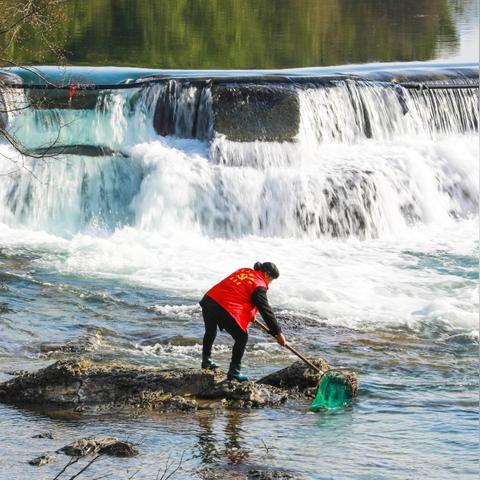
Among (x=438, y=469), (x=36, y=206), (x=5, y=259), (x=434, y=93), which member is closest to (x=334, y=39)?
(x=434, y=93)

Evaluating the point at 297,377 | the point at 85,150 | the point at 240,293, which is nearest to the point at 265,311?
the point at 240,293

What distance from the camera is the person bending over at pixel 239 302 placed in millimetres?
11703

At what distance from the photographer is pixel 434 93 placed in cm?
2477

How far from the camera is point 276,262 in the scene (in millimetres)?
19750

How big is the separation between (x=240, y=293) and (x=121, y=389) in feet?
4.62

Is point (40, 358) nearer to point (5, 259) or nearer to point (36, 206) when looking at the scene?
point (5, 259)

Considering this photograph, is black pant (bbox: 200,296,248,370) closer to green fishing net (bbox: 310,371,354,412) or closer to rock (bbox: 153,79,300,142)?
green fishing net (bbox: 310,371,354,412)

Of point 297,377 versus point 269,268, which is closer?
point 269,268

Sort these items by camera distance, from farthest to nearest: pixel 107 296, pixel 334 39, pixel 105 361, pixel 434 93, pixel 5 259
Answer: pixel 334 39
pixel 434 93
pixel 5 259
pixel 107 296
pixel 105 361

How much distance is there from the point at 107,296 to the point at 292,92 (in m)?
7.43

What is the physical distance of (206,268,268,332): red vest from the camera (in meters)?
11.8

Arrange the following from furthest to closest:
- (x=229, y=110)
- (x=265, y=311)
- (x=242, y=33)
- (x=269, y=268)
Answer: (x=242, y=33) → (x=229, y=110) → (x=269, y=268) → (x=265, y=311)

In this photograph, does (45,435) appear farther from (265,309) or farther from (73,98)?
(73,98)

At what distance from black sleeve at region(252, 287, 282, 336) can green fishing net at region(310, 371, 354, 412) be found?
2.09ft
